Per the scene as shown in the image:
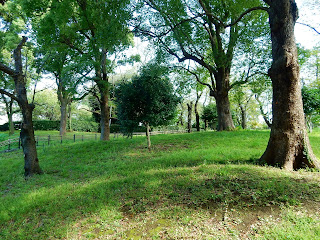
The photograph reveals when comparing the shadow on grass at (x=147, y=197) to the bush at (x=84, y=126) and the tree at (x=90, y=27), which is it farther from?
the bush at (x=84, y=126)

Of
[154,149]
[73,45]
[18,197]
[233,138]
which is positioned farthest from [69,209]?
[73,45]

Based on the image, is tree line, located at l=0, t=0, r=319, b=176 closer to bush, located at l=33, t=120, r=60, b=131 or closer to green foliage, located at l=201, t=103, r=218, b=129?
green foliage, located at l=201, t=103, r=218, b=129

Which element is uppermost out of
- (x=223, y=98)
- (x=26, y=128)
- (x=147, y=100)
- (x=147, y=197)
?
(x=223, y=98)

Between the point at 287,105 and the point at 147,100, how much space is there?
646 cm

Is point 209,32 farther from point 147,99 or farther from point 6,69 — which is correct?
point 6,69

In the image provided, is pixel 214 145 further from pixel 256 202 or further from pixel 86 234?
pixel 86 234

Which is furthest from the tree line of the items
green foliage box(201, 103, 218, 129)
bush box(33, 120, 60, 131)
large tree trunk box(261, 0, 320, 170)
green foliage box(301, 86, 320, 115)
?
bush box(33, 120, 60, 131)

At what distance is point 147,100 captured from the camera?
10.3m

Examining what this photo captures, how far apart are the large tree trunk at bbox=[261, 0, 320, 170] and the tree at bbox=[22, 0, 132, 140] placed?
6.80 meters

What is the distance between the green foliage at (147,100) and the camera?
402 inches

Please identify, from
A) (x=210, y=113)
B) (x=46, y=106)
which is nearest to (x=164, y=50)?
(x=210, y=113)

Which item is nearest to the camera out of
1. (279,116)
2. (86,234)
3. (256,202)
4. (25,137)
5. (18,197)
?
(86,234)

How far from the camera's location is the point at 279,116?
5855 millimetres

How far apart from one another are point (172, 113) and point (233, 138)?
430 centimetres
